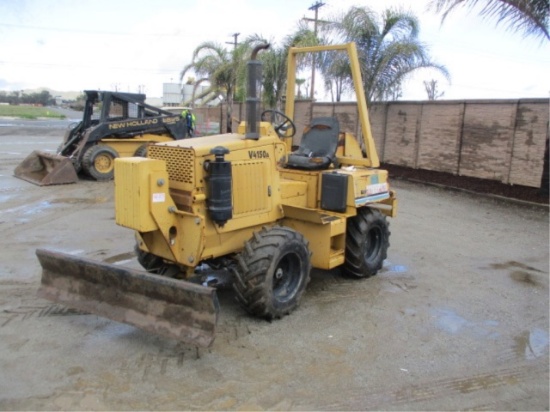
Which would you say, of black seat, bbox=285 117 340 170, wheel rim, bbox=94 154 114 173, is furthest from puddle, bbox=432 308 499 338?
wheel rim, bbox=94 154 114 173

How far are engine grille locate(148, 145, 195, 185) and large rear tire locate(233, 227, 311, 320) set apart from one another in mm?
874

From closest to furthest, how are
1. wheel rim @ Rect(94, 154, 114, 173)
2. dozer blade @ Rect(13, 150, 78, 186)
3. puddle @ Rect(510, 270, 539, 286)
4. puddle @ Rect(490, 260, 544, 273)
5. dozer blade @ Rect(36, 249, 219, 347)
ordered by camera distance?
dozer blade @ Rect(36, 249, 219, 347), puddle @ Rect(510, 270, 539, 286), puddle @ Rect(490, 260, 544, 273), dozer blade @ Rect(13, 150, 78, 186), wheel rim @ Rect(94, 154, 114, 173)

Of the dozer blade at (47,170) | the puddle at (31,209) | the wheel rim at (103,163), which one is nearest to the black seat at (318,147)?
the puddle at (31,209)

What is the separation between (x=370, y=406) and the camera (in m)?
3.73

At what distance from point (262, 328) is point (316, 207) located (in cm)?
187

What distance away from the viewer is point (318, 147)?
6.49m

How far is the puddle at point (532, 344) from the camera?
15.3 feet

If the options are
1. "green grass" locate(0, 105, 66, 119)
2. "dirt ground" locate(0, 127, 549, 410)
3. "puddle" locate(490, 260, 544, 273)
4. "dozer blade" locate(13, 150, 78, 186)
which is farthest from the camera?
"green grass" locate(0, 105, 66, 119)

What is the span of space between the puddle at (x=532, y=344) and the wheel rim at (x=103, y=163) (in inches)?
460

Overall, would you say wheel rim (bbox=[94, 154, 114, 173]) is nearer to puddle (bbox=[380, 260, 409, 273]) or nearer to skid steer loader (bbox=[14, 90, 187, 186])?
skid steer loader (bbox=[14, 90, 187, 186])

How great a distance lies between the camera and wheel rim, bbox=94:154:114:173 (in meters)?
13.9

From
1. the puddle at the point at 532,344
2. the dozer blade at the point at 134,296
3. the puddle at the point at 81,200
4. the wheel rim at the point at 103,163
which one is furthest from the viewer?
the wheel rim at the point at 103,163

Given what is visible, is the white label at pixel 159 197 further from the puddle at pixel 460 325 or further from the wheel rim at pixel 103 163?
the wheel rim at pixel 103 163

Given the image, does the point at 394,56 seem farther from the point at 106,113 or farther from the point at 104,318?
the point at 104,318
